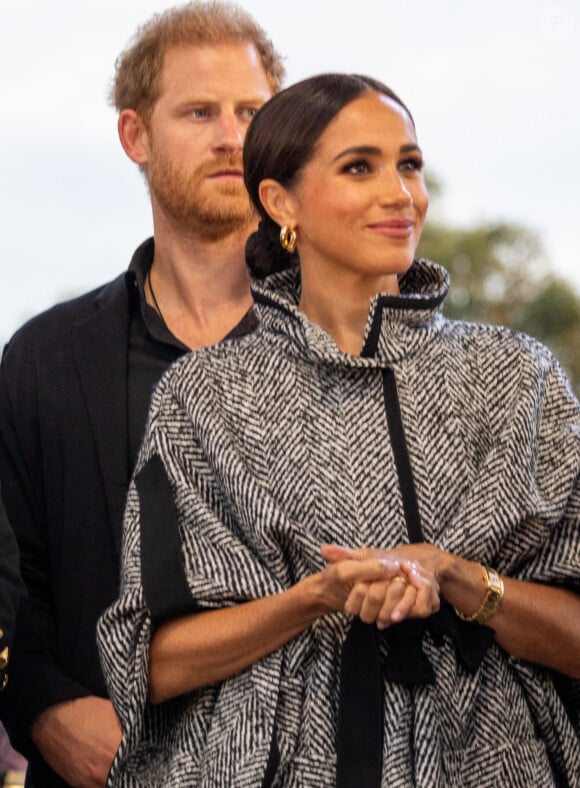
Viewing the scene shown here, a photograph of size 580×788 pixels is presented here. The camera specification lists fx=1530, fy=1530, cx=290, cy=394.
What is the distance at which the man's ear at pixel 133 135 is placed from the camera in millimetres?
3258

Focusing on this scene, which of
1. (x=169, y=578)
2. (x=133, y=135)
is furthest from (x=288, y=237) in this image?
(x=133, y=135)

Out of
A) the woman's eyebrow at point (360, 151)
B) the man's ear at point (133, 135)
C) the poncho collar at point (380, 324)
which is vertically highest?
the man's ear at point (133, 135)

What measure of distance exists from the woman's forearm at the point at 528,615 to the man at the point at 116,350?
2.48ft

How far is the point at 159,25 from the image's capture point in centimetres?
326

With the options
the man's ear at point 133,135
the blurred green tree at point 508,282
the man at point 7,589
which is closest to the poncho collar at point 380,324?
the man at point 7,589

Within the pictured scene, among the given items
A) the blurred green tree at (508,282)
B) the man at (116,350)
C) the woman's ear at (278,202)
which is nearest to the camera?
the woman's ear at (278,202)

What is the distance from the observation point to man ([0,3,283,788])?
2816 mm

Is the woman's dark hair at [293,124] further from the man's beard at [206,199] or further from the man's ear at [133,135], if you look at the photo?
the man's ear at [133,135]

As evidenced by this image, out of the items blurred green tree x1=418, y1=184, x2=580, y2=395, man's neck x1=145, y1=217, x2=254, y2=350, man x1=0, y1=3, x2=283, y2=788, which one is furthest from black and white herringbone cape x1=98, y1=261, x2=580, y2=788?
blurred green tree x1=418, y1=184, x2=580, y2=395

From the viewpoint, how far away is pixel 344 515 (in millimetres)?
2266

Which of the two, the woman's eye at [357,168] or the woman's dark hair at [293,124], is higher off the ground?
the woman's dark hair at [293,124]

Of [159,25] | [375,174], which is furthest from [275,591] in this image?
[159,25]

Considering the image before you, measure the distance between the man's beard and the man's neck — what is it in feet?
0.09

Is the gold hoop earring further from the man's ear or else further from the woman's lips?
the man's ear
